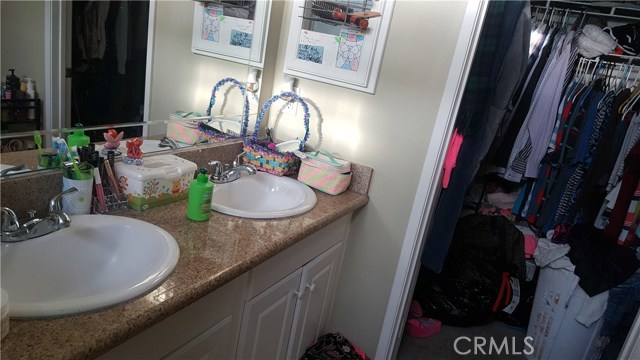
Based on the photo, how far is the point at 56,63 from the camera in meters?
1.02

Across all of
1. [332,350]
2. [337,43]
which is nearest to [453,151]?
[337,43]

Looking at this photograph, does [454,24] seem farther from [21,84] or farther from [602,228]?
[602,228]

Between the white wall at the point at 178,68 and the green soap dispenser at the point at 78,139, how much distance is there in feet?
0.89

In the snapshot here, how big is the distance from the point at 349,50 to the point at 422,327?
5.34ft

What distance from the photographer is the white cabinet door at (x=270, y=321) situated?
1.25 meters

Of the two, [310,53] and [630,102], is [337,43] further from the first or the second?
[630,102]

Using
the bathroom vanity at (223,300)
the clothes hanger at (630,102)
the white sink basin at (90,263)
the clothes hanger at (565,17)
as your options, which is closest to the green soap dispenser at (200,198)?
the bathroom vanity at (223,300)

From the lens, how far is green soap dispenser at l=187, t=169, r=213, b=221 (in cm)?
116

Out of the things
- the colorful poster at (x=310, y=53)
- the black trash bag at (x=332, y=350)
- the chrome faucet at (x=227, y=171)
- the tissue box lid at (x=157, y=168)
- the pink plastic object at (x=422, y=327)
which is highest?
the colorful poster at (x=310, y=53)

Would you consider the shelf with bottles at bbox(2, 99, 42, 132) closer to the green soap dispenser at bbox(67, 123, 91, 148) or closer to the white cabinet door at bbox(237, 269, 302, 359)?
the green soap dispenser at bbox(67, 123, 91, 148)

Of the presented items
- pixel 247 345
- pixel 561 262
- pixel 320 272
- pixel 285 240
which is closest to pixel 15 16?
pixel 285 240

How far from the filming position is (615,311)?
6.50 ft

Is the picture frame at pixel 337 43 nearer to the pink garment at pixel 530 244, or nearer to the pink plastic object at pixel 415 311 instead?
the pink plastic object at pixel 415 311

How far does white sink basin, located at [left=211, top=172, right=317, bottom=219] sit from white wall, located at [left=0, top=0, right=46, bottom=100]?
681 millimetres
